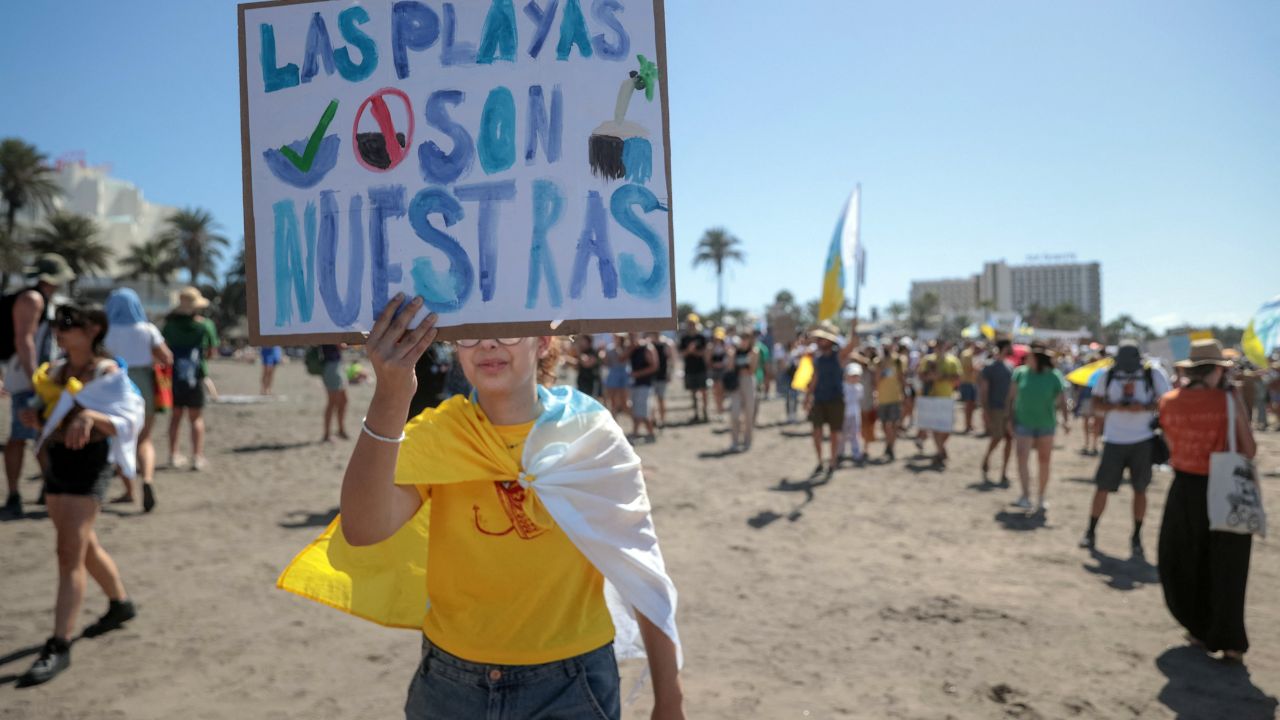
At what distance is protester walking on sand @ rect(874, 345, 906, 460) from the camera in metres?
12.0

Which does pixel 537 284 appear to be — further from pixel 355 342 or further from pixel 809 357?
pixel 809 357

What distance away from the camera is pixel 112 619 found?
452 cm

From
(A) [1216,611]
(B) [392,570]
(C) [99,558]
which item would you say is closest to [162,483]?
(C) [99,558]

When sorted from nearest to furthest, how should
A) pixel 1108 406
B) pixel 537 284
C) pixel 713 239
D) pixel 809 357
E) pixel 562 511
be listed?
pixel 537 284
pixel 562 511
pixel 1108 406
pixel 809 357
pixel 713 239

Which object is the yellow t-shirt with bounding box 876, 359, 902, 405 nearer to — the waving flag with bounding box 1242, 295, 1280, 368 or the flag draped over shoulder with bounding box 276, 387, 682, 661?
the waving flag with bounding box 1242, 295, 1280, 368

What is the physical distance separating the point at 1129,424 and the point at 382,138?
23.8ft

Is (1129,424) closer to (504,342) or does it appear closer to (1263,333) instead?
(1263,333)

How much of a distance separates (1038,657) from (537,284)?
431 cm

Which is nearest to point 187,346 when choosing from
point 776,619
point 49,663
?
point 49,663

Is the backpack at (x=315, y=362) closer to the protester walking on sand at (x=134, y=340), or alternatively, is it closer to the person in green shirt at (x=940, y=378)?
the protester walking on sand at (x=134, y=340)

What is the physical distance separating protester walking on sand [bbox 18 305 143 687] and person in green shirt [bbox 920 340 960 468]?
10182mm

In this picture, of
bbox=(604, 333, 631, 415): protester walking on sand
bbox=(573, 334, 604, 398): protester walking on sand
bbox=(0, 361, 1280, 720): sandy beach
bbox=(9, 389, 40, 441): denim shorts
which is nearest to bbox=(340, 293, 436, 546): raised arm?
bbox=(0, 361, 1280, 720): sandy beach

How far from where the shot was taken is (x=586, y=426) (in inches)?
77.2

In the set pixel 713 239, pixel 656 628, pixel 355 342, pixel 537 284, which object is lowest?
pixel 656 628
